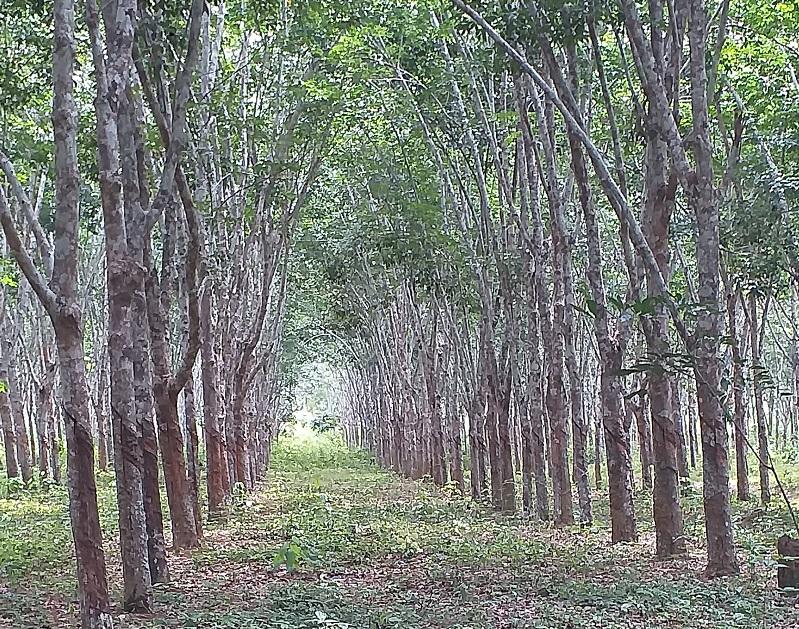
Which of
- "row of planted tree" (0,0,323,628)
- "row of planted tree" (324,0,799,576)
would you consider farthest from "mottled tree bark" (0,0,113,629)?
"row of planted tree" (324,0,799,576)

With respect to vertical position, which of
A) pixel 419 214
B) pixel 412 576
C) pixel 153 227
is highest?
pixel 419 214

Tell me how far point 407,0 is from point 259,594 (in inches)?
390

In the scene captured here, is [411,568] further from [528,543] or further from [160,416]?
[160,416]

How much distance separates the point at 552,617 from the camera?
321 inches

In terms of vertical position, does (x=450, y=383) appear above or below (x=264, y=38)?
below

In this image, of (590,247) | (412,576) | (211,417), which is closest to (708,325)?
(590,247)

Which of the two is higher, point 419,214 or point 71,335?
point 419,214

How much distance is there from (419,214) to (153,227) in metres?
10.9

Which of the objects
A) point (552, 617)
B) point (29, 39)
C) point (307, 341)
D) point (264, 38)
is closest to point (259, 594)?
point (552, 617)

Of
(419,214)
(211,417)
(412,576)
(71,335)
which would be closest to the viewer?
(71,335)

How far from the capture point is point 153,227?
10.4 meters

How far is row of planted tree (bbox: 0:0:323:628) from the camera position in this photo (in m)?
7.51

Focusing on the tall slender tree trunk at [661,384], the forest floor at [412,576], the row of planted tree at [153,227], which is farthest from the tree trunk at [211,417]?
the tall slender tree trunk at [661,384]

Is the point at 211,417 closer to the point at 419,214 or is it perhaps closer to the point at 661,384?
the point at 419,214
